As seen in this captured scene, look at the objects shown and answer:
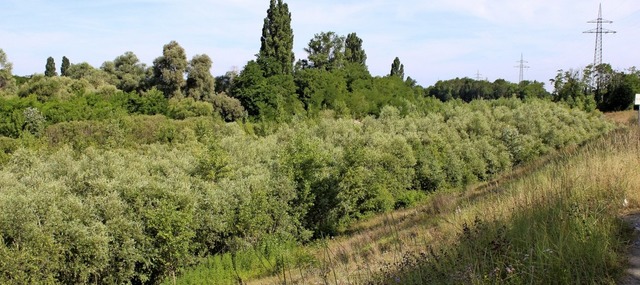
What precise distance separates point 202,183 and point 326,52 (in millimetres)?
61935

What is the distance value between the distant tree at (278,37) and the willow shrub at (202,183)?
15.3 meters

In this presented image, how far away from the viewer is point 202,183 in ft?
84.3

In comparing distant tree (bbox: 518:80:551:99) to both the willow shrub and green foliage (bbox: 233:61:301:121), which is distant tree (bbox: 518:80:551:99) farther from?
green foliage (bbox: 233:61:301:121)

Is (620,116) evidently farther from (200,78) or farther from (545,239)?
(545,239)

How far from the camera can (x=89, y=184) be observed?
2300 cm

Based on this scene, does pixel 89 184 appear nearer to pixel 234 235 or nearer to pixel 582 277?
pixel 234 235

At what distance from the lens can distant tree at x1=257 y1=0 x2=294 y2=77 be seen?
66.0 meters

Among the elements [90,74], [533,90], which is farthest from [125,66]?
[533,90]

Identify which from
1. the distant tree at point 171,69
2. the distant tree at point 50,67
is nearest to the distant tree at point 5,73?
the distant tree at point 171,69

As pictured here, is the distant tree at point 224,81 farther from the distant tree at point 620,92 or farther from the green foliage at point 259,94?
the distant tree at point 620,92

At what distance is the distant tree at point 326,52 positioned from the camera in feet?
269

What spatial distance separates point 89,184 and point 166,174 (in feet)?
17.0

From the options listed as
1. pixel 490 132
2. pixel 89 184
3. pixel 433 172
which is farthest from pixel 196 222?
pixel 490 132

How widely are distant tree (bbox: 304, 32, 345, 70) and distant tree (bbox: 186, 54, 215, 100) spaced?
24631mm
